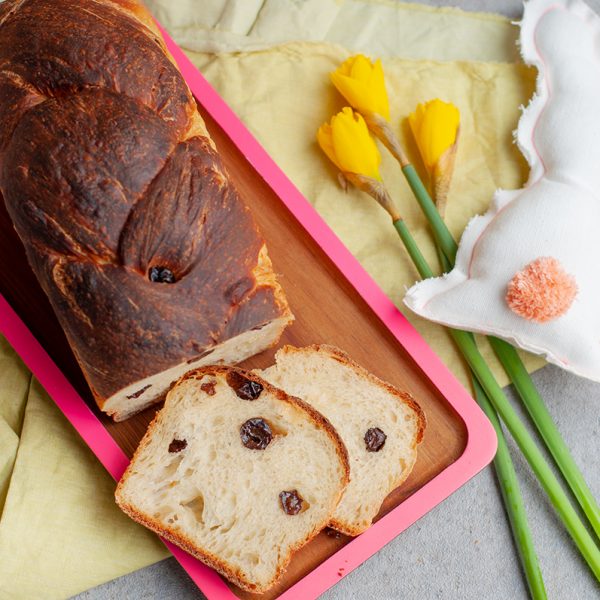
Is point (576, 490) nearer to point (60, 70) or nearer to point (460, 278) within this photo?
point (460, 278)

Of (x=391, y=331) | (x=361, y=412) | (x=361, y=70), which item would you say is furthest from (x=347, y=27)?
(x=361, y=412)

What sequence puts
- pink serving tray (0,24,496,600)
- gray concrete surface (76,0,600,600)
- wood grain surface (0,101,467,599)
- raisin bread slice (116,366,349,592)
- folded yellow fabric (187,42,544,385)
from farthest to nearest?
folded yellow fabric (187,42,544,385) → gray concrete surface (76,0,600,600) → wood grain surface (0,101,467,599) → pink serving tray (0,24,496,600) → raisin bread slice (116,366,349,592)

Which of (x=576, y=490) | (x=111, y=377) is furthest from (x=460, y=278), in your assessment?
(x=111, y=377)

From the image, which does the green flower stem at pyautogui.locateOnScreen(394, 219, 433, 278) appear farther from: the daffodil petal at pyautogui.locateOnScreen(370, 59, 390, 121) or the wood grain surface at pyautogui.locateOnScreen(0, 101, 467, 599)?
the daffodil petal at pyautogui.locateOnScreen(370, 59, 390, 121)

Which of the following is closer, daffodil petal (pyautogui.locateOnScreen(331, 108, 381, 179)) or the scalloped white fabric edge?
the scalloped white fabric edge

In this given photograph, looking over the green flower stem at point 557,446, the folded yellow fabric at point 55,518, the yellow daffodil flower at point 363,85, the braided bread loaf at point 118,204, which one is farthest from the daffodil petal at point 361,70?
the folded yellow fabric at point 55,518

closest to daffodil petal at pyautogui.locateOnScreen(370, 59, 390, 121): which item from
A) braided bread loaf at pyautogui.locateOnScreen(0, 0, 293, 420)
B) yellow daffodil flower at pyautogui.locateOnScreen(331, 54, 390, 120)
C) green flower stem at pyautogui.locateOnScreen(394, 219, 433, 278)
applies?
yellow daffodil flower at pyautogui.locateOnScreen(331, 54, 390, 120)

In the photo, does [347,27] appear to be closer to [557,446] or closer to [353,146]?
[353,146]
